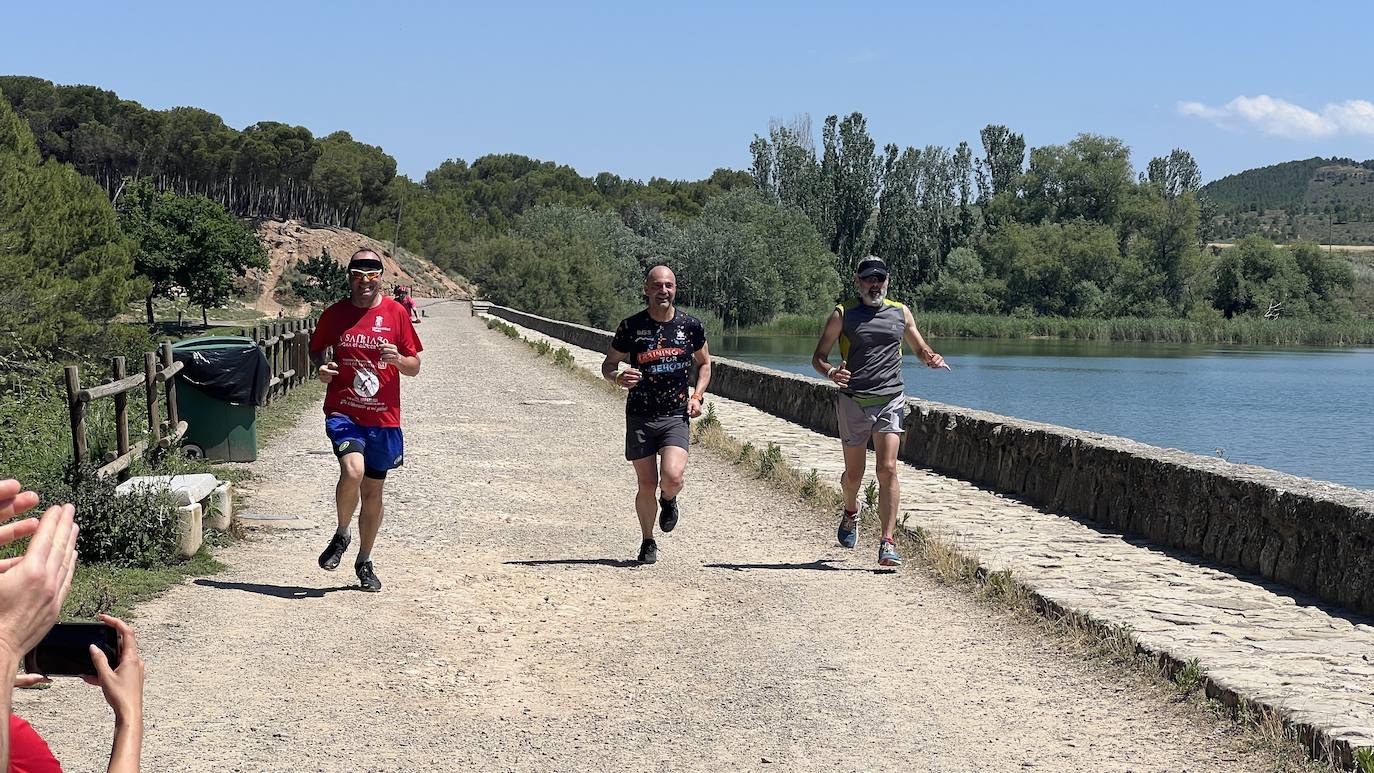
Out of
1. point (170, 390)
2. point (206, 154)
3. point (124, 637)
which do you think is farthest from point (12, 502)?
point (206, 154)

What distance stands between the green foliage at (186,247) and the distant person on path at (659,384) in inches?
2765

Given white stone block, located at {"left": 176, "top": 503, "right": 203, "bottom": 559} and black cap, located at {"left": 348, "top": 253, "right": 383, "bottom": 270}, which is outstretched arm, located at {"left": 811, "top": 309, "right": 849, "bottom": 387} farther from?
white stone block, located at {"left": 176, "top": 503, "right": 203, "bottom": 559}

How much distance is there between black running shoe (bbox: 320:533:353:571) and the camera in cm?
796

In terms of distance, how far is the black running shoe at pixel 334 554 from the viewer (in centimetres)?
796

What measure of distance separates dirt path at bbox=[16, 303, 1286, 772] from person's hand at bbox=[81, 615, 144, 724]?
119 inches

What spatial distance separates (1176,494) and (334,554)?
5080 mm

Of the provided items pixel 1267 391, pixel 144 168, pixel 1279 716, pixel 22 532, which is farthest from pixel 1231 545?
pixel 144 168

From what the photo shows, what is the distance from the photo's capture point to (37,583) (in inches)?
67.0

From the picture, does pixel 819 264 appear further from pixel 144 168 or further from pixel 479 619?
pixel 479 619

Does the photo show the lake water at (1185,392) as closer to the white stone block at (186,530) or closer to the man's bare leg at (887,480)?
the man's bare leg at (887,480)

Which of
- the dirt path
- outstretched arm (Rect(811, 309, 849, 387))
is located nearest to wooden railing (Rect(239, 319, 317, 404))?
the dirt path

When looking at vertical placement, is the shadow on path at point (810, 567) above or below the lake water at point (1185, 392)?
above

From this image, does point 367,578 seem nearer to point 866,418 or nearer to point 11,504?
point 866,418

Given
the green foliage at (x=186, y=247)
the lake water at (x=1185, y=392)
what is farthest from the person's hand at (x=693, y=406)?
Result: the green foliage at (x=186, y=247)
